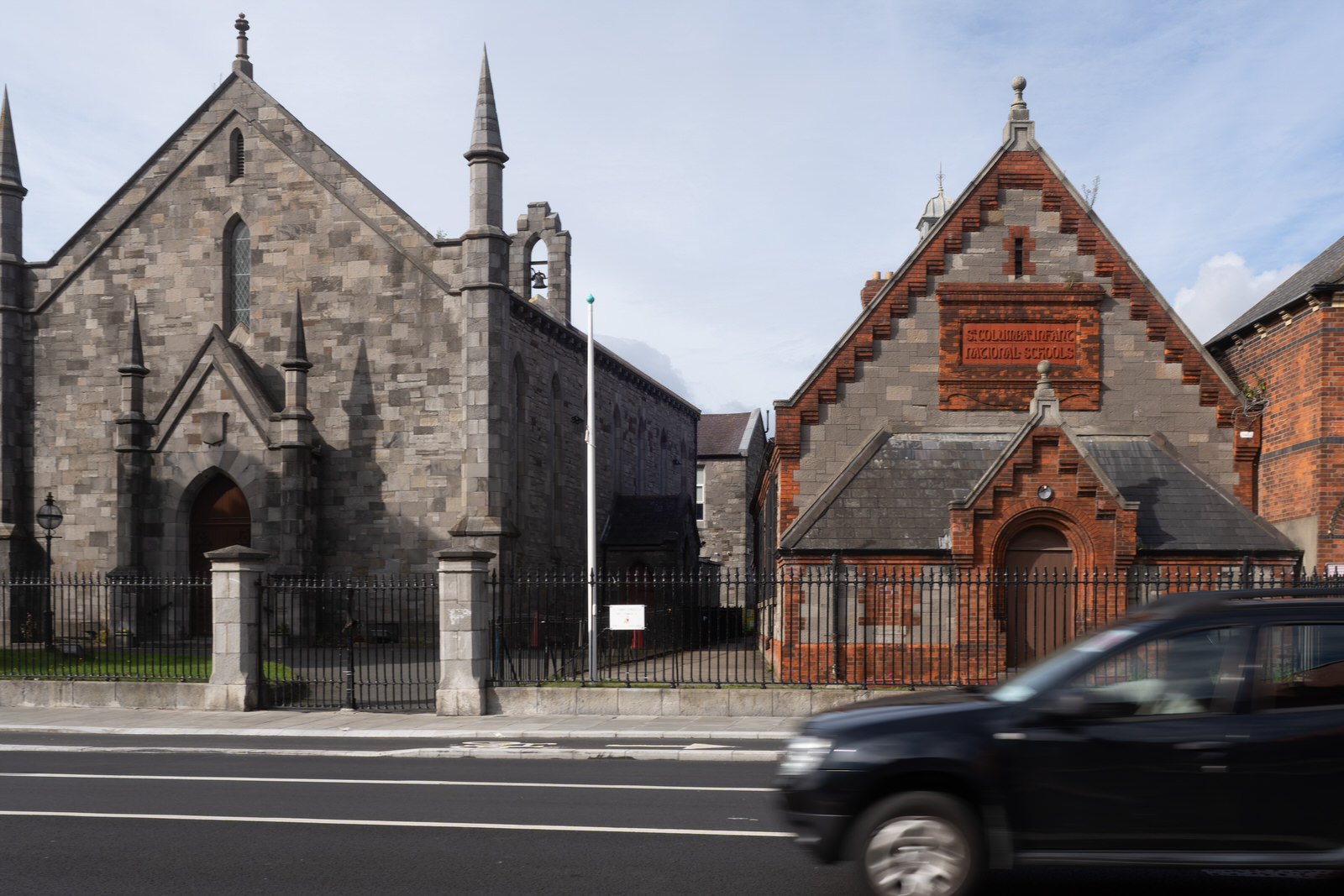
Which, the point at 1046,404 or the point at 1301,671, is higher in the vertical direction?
the point at 1046,404

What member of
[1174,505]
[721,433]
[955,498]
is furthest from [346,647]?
[721,433]

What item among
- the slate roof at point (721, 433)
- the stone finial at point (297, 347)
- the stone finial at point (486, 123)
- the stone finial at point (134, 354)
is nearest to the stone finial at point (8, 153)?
the stone finial at point (134, 354)

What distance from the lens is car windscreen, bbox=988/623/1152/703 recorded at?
6.34 meters

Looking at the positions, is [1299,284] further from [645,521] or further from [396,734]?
[645,521]

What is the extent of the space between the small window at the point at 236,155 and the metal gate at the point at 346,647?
11.0 meters

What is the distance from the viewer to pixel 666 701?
16812mm

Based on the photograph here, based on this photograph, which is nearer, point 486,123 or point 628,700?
point 628,700

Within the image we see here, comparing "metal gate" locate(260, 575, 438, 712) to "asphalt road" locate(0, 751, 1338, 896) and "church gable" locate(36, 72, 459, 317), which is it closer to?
"asphalt road" locate(0, 751, 1338, 896)

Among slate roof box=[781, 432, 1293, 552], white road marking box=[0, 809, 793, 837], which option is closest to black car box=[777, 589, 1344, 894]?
white road marking box=[0, 809, 793, 837]

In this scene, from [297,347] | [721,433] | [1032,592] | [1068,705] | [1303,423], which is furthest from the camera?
[721,433]

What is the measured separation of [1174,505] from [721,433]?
150ft

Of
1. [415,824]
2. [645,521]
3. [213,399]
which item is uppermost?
[213,399]

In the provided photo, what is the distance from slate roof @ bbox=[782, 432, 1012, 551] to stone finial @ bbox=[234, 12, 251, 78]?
2020 centimetres

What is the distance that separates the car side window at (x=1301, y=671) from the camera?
Result: 607cm
